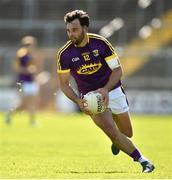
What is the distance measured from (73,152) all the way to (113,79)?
13.1 feet

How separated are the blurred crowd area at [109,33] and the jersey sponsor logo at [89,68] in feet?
60.7

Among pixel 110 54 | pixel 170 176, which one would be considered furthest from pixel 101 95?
pixel 170 176

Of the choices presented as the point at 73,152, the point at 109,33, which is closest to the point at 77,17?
the point at 73,152

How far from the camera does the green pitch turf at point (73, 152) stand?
10.3m

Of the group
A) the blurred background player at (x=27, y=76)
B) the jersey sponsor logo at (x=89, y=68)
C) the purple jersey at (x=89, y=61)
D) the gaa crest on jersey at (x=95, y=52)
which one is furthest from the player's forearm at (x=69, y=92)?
the blurred background player at (x=27, y=76)

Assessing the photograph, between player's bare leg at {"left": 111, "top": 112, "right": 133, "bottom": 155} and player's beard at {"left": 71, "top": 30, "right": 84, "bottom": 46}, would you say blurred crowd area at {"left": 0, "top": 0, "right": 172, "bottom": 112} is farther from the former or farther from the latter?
player's beard at {"left": 71, "top": 30, "right": 84, "bottom": 46}

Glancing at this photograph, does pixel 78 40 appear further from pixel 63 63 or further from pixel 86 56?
pixel 63 63

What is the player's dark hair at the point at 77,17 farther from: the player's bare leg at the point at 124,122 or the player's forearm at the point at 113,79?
the player's bare leg at the point at 124,122

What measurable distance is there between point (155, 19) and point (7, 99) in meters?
8.21

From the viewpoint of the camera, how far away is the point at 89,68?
426 inches

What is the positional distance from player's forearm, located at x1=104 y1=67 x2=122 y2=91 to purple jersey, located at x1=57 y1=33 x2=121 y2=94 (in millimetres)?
233

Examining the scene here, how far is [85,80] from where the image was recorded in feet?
35.8

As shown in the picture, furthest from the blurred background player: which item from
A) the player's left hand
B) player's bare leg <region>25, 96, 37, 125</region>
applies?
the player's left hand

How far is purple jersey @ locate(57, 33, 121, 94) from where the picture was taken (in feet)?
34.9
